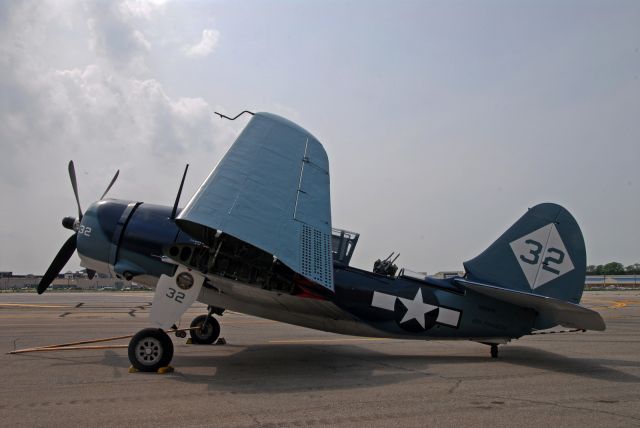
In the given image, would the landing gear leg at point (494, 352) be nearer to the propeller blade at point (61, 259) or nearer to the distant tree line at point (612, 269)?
the propeller blade at point (61, 259)

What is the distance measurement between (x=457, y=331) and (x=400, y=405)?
4282 mm

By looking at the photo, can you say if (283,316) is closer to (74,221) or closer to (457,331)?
(457,331)

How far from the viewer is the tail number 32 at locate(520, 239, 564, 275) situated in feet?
31.4

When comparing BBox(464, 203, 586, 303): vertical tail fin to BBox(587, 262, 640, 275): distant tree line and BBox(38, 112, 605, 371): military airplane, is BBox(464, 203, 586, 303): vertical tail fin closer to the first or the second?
BBox(38, 112, 605, 371): military airplane

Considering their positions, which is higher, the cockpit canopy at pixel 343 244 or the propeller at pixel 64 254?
the cockpit canopy at pixel 343 244

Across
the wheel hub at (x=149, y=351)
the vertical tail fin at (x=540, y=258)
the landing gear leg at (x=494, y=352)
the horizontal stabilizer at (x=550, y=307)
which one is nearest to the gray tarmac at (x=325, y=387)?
the landing gear leg at (x=494, y=352)

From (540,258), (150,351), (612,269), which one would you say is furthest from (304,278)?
(612,269)

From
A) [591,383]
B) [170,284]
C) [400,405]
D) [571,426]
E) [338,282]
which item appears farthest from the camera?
[338,282]

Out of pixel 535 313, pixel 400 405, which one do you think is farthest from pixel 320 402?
pixel 535 313

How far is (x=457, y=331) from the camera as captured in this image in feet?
31.2

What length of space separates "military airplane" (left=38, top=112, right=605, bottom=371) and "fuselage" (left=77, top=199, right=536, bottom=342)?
0.02 metres

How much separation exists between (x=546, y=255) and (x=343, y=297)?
4202 mm

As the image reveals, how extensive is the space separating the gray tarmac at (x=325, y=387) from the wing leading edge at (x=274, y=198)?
1697 mm

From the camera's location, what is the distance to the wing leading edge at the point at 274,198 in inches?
246
